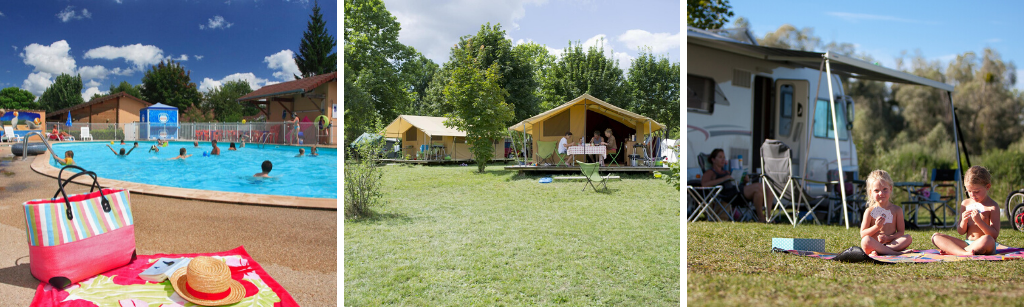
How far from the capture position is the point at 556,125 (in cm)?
579

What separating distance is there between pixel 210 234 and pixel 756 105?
4.88 meters

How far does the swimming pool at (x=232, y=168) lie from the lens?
655cm

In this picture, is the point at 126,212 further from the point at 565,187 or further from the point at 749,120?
the point at 749,120

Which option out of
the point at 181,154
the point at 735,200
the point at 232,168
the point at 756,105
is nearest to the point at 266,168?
the point at 232,168

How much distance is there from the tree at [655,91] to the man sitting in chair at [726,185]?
1290 millimetres

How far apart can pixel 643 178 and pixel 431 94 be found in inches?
111

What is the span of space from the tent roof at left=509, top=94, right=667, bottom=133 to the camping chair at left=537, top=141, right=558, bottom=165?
21cm

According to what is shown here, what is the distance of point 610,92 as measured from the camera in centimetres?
581

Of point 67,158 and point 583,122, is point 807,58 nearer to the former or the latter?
point 583,122

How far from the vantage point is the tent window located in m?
5.78

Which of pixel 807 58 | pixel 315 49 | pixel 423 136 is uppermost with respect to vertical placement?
pixel 315 49

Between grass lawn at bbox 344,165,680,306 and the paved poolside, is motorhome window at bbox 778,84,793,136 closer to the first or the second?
grass lawn at bbox 344,165,680,306

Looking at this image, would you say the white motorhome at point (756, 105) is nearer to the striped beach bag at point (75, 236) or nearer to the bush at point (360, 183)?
the bush at point (360, 183)

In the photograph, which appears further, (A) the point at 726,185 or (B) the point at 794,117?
(B) the point at 794,117
